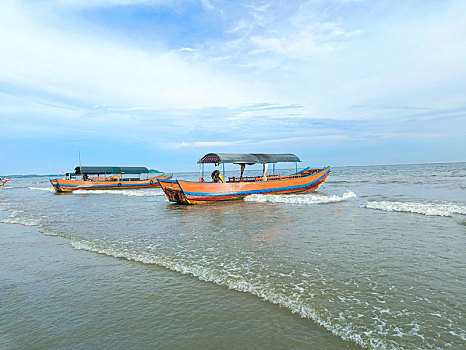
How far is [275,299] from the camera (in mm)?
4684

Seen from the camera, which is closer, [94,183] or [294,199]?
[294,199]

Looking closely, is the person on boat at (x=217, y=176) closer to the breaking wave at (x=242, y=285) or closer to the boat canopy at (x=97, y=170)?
the breaking wave at (x=242, y=285)

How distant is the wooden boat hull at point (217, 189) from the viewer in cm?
1858

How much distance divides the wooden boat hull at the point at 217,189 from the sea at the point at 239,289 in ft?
27.9

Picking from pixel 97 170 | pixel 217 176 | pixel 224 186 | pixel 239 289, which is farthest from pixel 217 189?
pixel 97 170

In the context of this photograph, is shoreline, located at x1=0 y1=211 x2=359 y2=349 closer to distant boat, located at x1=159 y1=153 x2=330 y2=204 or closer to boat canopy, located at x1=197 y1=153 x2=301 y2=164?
distant boat, located at x1=159 y1=153 x2=330 y2=204

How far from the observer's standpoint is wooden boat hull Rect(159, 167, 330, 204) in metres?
18.6

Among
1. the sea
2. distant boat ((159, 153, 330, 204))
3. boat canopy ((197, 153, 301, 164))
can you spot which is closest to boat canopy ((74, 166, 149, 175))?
distant boat ((159, 153, 330, 204))

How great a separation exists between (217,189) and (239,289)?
1441cm

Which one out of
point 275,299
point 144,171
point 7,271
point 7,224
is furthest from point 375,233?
point 144,171

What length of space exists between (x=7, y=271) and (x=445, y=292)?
833 centimetres

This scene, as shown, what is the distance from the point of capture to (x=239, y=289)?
5172 mm

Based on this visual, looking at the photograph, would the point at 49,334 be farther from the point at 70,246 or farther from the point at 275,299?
the point at 70,246

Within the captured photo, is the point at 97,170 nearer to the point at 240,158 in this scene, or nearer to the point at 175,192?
the point at 175,192
